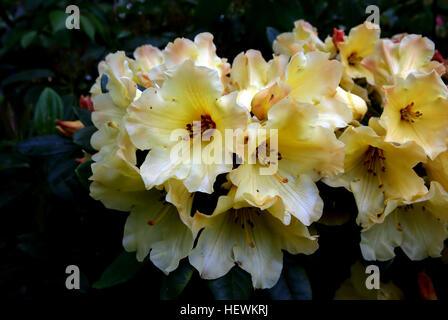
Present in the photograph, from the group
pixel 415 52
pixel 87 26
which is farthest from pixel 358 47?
pixel 87 26

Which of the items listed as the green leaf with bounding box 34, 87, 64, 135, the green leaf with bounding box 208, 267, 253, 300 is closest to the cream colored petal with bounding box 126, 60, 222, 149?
the green leaf with bounding box 208, 267, 253, 300

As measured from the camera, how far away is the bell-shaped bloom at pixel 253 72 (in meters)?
0.88

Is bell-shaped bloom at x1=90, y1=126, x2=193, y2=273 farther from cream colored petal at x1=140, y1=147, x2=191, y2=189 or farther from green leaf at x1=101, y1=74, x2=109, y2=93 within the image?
green leaf at x1=101, y1=74, x2=109, y2=93

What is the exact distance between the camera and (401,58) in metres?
0.97

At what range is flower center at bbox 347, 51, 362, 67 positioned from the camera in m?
1.07

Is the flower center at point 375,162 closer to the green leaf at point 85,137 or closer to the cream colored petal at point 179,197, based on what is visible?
the cream colored petal at point 179,197

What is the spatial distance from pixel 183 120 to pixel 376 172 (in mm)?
429

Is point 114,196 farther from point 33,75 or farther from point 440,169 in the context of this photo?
point 33,75

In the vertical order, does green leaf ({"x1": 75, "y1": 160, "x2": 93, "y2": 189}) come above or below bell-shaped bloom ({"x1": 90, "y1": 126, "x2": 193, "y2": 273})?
above

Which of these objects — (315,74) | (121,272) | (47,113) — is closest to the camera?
(315,74)

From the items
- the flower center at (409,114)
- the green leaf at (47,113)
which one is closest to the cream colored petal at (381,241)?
the flower center at (409,114)

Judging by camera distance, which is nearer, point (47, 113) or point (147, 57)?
point (147, 57)

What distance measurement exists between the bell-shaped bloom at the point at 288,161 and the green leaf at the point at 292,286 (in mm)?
211

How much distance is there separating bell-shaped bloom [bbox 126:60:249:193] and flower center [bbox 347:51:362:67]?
0.47 metres
